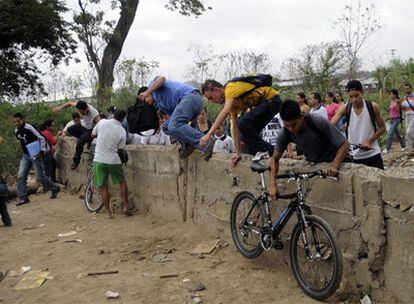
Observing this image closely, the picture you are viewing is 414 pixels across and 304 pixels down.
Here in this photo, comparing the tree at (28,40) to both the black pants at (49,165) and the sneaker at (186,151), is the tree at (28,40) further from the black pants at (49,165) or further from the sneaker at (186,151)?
the sneaker at (186,151)

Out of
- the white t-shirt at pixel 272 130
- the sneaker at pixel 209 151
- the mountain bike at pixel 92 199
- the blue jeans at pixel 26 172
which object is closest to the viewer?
the sneaker at pixel 209 151

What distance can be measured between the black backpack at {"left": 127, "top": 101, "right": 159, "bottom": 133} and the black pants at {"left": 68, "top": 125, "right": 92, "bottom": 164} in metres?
3.43

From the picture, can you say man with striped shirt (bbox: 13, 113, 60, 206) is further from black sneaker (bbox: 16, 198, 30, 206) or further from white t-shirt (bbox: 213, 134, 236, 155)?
white t-shirt (bbox: 213, 134, 236, 155)

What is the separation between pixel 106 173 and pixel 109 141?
0.59m

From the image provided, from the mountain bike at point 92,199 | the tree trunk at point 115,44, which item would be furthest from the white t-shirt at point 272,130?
the tree trunk at point 115,44

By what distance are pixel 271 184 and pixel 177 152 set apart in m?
2.40

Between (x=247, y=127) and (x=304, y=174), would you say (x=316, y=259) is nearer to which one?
(x=304, y=174)

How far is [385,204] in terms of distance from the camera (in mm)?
3742

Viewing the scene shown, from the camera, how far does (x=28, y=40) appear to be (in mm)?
19094

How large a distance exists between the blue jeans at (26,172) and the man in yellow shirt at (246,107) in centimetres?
593

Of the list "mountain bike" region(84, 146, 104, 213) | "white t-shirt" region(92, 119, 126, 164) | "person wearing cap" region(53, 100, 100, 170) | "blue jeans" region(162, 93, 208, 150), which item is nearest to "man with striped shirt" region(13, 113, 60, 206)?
"person wearing cap" region(53, 100, 100, 170)

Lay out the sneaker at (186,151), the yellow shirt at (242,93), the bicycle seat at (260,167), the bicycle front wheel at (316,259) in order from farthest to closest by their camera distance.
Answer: the sneaker at (186,151), the yellow shirt at (242,93), the bicycle seat at (260,167), the bicycle front wheel at (316,259)

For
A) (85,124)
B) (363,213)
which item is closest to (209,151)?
(363,213)

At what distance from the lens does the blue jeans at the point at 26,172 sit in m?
10.4
